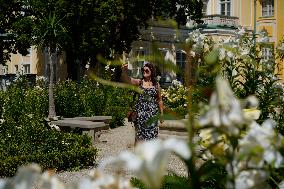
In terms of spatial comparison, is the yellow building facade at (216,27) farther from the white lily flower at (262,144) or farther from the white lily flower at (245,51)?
the white lily flower at (262,144)

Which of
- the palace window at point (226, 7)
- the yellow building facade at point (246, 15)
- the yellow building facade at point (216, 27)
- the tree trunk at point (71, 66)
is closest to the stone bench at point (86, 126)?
the tree trunk at point (71, 66)

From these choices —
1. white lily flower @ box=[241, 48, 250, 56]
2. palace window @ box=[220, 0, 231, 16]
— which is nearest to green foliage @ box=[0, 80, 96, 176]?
white lily flower @ box=[241, 48, 250, 56]

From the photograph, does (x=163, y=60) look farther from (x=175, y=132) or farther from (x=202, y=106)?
(x=175, y=132)

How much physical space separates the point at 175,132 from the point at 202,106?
9840mm

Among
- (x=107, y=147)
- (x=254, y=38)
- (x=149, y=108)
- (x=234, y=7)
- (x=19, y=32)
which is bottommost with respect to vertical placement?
(x=107, y=147)

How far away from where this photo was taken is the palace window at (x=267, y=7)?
3525cm

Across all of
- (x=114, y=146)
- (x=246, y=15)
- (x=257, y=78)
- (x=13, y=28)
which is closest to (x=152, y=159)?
(x=257, y=78)

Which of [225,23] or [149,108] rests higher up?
[225,23]

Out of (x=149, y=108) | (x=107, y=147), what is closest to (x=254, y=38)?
(x=149, y=108)

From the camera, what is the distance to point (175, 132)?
10914 mm

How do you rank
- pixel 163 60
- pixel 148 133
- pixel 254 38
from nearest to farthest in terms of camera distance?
pixel 163 60 < pixel 254 38 < pixel 148 133

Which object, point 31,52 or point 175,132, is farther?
point 31,52

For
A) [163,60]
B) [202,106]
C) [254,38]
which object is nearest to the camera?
[202,106]

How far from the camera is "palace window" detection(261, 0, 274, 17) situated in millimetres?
35250
